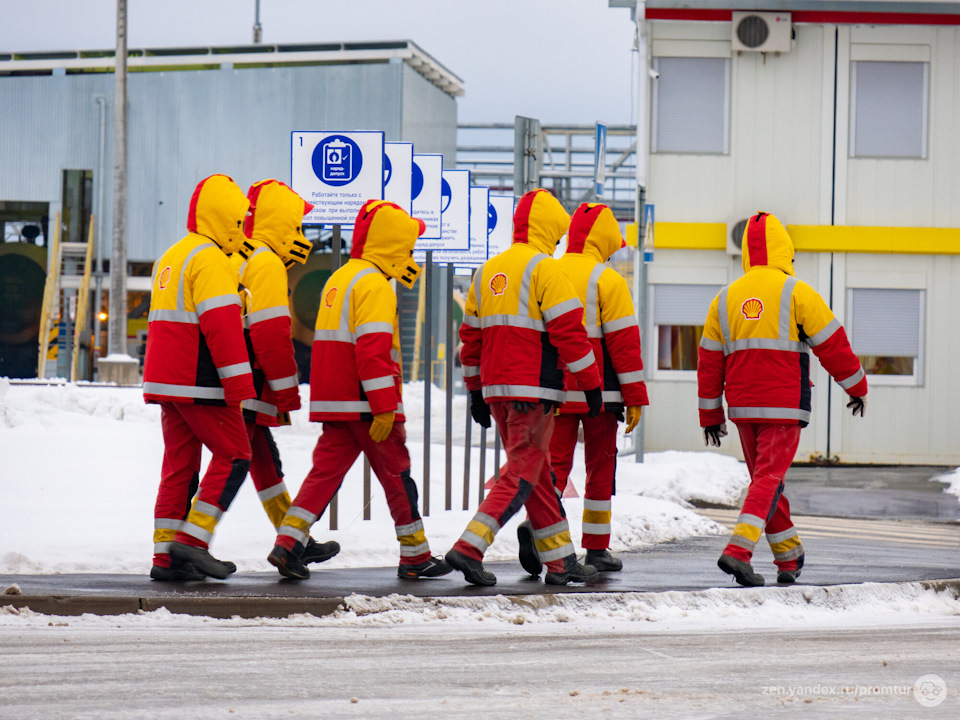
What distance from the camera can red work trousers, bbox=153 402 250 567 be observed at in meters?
6.50

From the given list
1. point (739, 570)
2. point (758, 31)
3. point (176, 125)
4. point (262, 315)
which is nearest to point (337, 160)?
point (262, 315)

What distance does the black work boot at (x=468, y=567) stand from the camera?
21.0ft

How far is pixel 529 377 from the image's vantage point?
6543 millimetres

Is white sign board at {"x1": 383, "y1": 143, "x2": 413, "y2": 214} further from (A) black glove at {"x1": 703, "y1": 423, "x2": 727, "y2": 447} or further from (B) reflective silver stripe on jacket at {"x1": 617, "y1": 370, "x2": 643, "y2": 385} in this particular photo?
(A) black glove at {"x1": 703, "y1": 423, "x2": 727, "y2": 447}

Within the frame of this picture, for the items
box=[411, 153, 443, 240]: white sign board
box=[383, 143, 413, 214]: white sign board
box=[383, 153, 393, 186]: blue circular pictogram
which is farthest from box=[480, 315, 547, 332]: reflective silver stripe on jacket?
box=[411, 153, 443, 240]: white sign board

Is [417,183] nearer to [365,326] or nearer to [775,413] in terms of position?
[365,326]

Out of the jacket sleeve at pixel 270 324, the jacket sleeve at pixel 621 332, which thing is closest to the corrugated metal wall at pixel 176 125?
the jacket sleeve at pixel 621 332

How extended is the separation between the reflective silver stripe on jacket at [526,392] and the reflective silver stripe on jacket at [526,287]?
374 millimetres

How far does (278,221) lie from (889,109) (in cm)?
1229

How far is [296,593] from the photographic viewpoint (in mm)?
6102

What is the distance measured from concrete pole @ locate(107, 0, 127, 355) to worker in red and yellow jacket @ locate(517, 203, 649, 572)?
20398mm

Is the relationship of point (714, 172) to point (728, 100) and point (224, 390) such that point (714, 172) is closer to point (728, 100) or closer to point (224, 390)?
point (728, 100)

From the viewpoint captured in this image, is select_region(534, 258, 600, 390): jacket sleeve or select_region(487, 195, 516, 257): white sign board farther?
select_region(487, 195, 516, 257): white sign board

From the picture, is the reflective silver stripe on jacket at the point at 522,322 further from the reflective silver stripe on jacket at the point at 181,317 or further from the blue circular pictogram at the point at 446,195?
the blue circular pictogram at the point at 446,195
